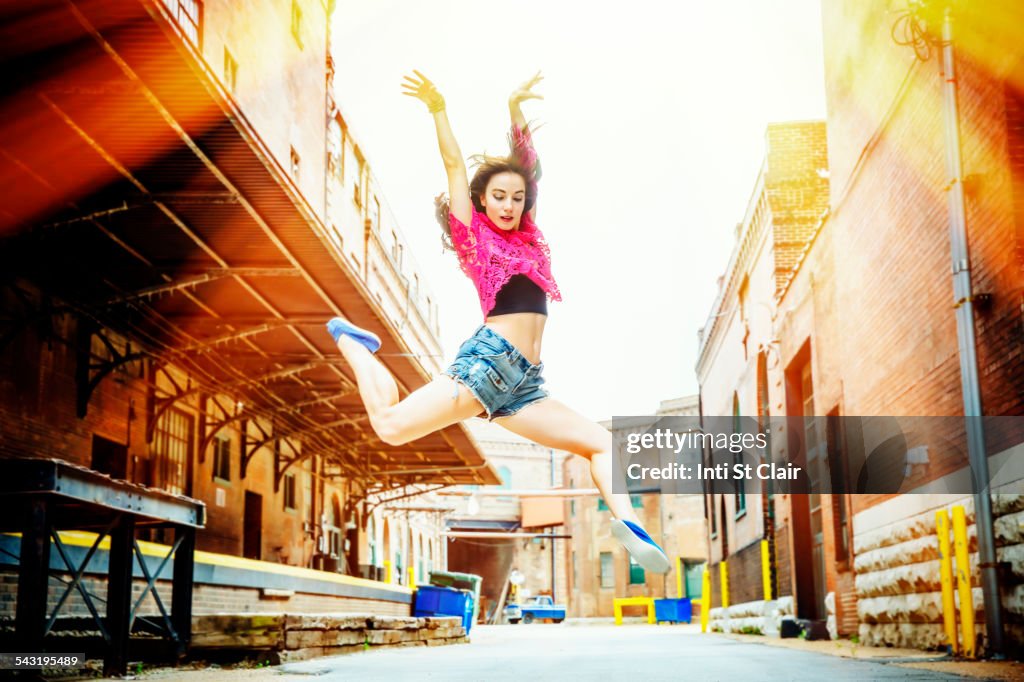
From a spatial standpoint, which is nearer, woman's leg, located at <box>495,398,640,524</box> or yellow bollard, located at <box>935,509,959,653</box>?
woman's leg, located at <box>495,398,640,524</box>

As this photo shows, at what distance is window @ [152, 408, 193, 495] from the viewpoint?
1794cm

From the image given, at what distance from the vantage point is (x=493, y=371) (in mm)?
4504

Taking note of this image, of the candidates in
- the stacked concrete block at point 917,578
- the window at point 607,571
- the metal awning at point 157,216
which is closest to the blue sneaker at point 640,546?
the metal awning at point 157,216

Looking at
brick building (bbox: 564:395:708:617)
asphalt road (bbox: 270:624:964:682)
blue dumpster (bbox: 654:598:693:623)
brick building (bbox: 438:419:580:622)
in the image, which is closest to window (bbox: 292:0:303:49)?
asphalt road (bbox: 270:624:964:682)

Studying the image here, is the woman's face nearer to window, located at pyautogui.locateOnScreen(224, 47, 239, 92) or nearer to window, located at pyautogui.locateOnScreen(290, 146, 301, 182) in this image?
window, located at pyautogui.locateOnScreen(224, 47, 239, 92)

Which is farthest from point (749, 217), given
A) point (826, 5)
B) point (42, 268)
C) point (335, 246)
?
point (42, 268)

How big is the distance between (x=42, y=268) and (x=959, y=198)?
9908mm

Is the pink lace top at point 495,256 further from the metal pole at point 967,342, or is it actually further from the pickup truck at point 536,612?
the pickup truck at point 536,612

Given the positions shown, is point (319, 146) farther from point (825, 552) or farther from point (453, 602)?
point (825, 552)

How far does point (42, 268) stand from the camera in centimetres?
1323

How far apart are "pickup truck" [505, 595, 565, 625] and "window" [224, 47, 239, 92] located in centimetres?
3986

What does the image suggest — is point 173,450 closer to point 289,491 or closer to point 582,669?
point 289,491

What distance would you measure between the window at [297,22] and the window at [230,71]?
4932 mm

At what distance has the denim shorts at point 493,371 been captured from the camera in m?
4.50
